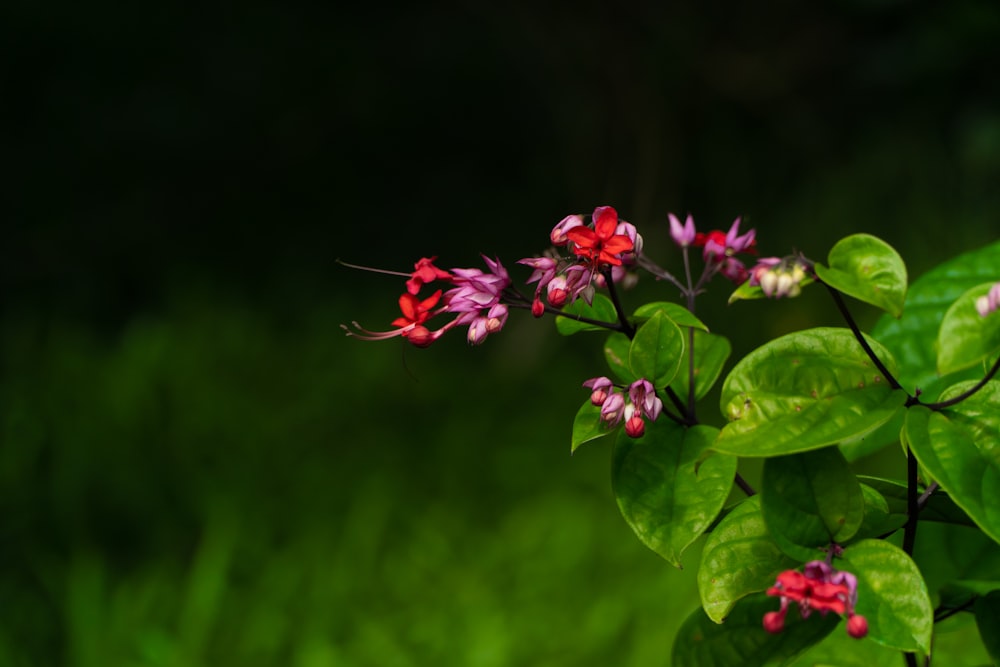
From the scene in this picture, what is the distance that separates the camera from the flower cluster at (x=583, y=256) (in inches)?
22.5

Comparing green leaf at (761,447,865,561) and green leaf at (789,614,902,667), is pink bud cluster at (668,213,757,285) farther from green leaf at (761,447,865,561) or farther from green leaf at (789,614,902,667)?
green leaf at (789,614,902,667)

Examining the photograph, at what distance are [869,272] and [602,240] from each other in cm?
16

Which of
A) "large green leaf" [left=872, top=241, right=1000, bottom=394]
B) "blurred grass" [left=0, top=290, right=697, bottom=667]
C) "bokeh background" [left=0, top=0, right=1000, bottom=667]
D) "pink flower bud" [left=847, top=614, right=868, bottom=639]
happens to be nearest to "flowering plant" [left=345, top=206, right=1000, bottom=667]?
A: "pink flower bud" [left=847, top=614, right=868, bottom=639]

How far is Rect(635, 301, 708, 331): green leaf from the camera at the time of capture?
0.62 metres

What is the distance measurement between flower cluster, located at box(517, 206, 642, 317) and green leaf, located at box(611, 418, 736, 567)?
0.36 ft

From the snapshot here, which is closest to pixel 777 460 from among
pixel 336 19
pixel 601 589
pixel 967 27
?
pixel 601 589

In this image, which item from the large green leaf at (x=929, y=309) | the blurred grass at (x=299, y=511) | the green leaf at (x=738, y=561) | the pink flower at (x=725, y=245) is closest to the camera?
the green leaf at (x=738, y=561)

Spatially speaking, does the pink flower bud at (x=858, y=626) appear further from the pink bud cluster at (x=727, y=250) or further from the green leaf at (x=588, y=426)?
the pink bud cluster at (x=727, y=250)

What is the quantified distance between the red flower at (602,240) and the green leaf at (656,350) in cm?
6

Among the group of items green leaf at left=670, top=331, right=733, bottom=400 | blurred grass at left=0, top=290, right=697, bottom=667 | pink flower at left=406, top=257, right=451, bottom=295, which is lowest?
blurred grass at left=0, top=290, right=697, bottom=667

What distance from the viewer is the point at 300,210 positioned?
13.0 feet

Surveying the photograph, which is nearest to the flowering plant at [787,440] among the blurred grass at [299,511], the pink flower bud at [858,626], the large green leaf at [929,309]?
the pink flower bud at [858,626]

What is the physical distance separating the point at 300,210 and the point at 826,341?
11.5 ft

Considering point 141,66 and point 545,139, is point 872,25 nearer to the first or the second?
point 545,139
